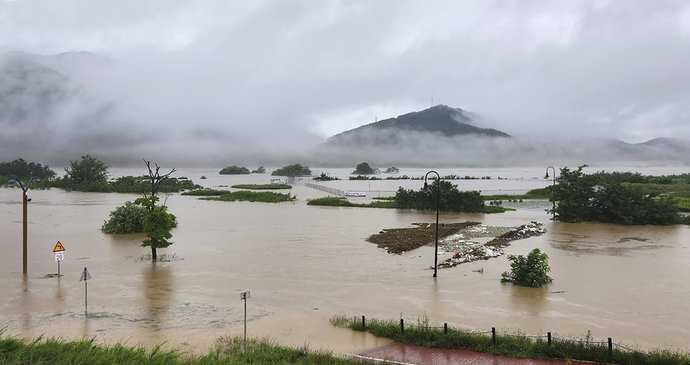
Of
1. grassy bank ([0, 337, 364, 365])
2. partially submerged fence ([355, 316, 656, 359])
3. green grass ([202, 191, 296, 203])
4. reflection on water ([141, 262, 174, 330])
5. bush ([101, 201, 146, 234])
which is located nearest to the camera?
grassy bank ([0, 337, 364, 365])

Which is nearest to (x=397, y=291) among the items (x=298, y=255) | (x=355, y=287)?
(x=355, y=287)

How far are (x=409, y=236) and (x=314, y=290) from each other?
46.8 feet

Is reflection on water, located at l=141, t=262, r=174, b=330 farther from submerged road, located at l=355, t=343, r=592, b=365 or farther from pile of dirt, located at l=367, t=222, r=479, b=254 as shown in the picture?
pile of dirt, located at l=367, t=222, r=479, b=254

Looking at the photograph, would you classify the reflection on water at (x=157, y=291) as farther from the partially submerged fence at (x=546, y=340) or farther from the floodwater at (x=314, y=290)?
the partially submerged fence at (x=546, y=340)

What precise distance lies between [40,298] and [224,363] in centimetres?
1149

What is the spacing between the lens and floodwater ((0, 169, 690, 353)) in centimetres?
1362

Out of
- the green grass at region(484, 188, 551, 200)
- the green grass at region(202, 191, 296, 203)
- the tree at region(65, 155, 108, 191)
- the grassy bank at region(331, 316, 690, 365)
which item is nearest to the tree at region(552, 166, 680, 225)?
the green grass at region(484, 188, 551, 200)

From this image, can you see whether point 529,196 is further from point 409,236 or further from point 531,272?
point 531,272

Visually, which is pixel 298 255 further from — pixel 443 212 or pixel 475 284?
pixel 443 212

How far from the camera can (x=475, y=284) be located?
1898cm

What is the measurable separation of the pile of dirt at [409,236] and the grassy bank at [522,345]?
13.5m

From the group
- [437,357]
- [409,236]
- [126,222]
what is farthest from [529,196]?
[437,357]

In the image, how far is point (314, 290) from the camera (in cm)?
1816

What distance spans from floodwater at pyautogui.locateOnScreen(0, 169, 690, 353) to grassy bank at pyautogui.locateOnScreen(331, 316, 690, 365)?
2.41 ft
